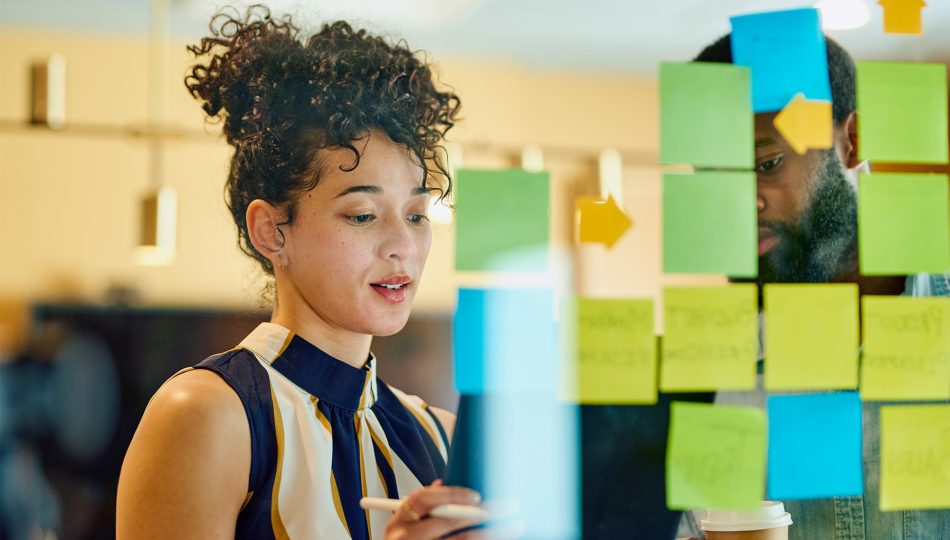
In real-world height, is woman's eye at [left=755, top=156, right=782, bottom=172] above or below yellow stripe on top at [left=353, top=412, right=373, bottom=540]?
above

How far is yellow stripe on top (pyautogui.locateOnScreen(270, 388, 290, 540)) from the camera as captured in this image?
33.9 inches

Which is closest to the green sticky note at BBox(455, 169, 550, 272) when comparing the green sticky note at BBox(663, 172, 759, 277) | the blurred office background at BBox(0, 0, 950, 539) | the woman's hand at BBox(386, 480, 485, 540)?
the blurred office background at BBox(0, 0, 950, 539)

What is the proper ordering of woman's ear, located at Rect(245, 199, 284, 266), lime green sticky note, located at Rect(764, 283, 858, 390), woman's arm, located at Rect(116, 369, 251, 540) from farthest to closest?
lime green sticky note, located at Rect(764, 283, 858, 390)
woman's ear, located at Rect(245, 199, 284, 266)
woman's arm, located at Rect(116, 369, 251, 540)

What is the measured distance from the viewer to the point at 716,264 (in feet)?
3.38

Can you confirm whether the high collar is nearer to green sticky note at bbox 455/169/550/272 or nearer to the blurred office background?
the blurred office background

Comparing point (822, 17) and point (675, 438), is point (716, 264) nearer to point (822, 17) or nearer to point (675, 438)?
point (675, 438)

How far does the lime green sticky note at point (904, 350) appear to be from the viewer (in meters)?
1.08

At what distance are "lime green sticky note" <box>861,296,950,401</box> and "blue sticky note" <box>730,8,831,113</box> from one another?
247 millimetres

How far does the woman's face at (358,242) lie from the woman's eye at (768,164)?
1.25 feet

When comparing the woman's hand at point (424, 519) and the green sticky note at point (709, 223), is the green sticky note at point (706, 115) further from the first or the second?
the woman's hand at point (424, 519)

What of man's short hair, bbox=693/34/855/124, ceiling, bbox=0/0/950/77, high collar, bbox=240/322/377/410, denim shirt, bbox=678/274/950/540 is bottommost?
denim shirt, bbox=678/274/950/540

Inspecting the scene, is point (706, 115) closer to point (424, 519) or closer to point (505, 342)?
point (505, 342)

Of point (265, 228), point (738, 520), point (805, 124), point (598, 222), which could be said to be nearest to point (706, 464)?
point (738, 520)

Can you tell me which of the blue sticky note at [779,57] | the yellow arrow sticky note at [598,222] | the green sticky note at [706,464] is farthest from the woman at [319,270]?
the blue sticky note at [779,57]
